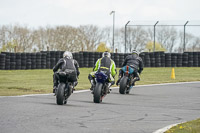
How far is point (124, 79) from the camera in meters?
17.1

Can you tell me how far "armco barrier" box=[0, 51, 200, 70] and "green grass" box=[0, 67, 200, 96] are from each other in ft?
1.60

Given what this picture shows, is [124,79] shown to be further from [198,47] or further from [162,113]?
[198,47]

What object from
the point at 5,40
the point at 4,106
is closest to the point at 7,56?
the point at 4,106

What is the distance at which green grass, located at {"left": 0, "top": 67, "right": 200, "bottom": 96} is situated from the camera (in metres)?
20.1

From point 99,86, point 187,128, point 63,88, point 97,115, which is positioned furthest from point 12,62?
point 187,128

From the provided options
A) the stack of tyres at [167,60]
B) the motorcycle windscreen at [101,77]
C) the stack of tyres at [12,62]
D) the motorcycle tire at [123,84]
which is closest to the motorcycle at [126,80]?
the motorcycle tire at [123,84]

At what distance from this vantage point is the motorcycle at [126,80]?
56.2ft

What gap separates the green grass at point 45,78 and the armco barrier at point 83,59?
0.49 meters

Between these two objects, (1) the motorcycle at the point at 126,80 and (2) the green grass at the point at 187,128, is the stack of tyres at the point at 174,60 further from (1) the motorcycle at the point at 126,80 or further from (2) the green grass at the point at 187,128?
(2) the green grass at the point at 187,128

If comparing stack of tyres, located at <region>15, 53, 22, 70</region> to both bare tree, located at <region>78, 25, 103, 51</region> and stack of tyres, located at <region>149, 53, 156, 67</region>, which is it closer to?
stack of tyres, located at <region>149, 53, 156, 67</region>

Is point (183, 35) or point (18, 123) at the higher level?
point (183, 35)

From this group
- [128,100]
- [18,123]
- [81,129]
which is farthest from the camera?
[128,100]

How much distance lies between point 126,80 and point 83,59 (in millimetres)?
18391

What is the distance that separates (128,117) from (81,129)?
7.03ft
